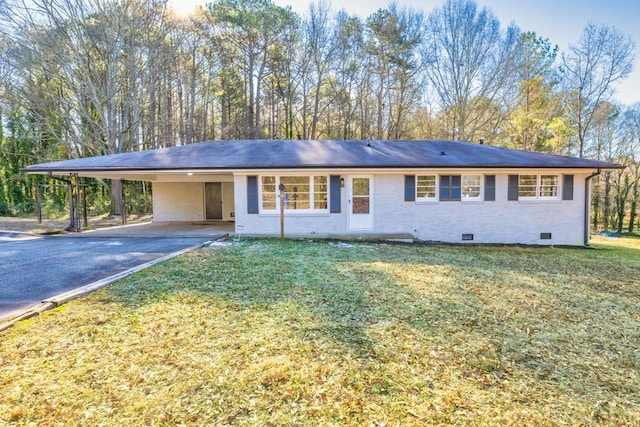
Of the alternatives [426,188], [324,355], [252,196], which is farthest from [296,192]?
[324,355]

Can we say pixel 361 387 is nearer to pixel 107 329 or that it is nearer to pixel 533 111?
pixel 107 329

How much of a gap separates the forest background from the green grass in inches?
639

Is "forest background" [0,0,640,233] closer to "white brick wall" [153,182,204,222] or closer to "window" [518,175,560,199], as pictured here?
"white brick wall" [153,182,204,222]

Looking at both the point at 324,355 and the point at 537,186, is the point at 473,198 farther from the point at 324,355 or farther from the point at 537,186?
the point at 324,355

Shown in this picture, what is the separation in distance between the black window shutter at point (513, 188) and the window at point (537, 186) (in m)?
0.26

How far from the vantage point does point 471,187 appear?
10.7 metres

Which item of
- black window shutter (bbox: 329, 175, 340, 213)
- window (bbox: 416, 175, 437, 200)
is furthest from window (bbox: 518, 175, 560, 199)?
black window shutter (bbox: 329, 175, 340, 213)

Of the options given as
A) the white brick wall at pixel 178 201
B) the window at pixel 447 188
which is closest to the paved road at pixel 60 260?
the white brick wall at pixel 178 201

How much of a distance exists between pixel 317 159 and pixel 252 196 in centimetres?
237

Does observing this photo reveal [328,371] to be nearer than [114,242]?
Yes

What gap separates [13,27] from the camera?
558 inches

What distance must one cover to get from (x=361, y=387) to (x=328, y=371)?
0.31m

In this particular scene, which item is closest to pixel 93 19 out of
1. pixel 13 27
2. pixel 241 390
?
pixel 13 27

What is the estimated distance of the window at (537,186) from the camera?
35.2ft
